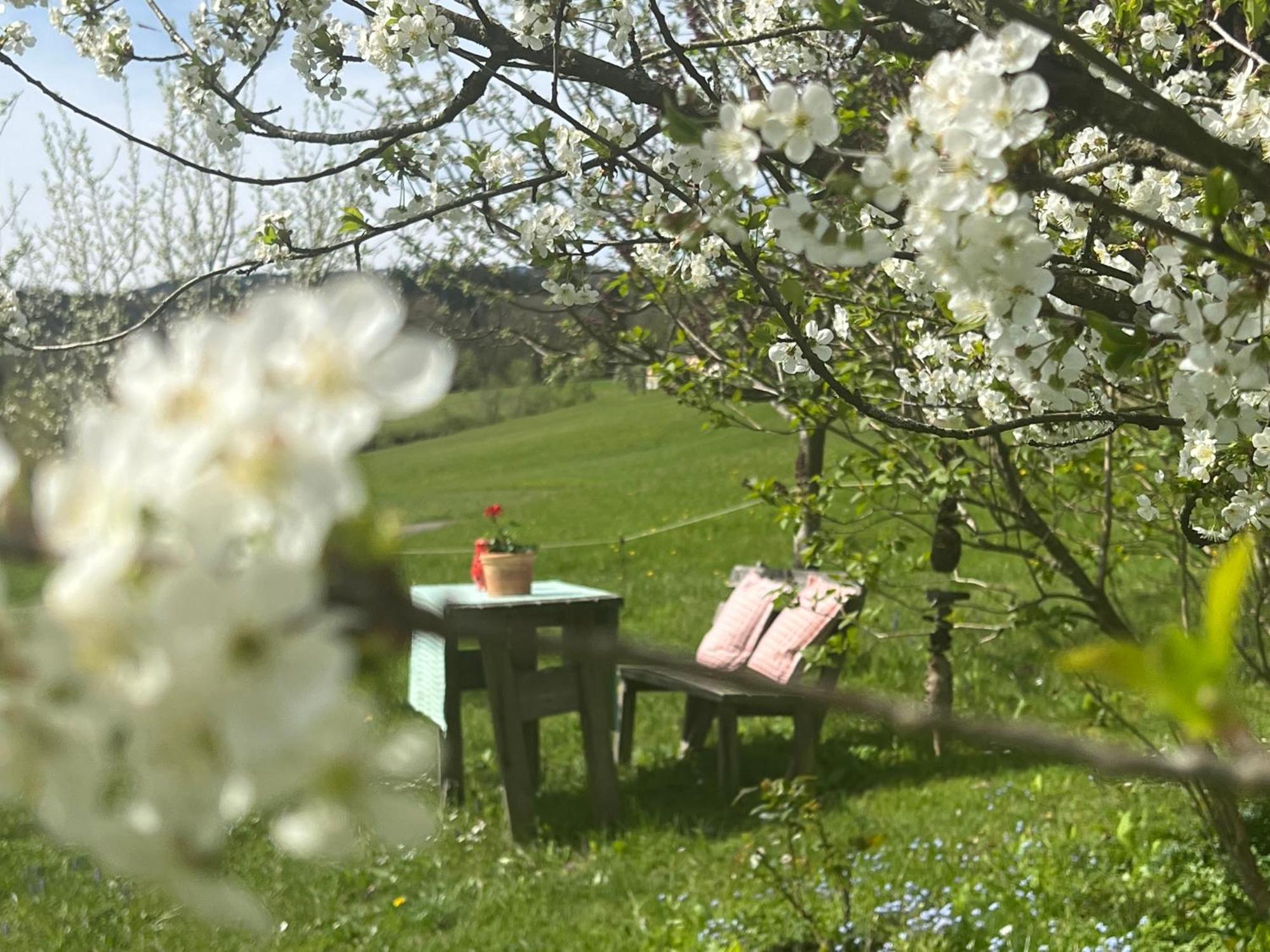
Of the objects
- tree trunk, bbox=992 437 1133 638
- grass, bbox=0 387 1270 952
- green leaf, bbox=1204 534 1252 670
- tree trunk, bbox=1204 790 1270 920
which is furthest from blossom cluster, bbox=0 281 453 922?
tree trunk, bbox=1204 790 1270 920

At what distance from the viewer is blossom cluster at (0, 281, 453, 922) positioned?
0.43 meters

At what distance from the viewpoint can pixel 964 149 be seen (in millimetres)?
1002

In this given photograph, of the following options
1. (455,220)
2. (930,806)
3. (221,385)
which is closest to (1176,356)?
(930,806)

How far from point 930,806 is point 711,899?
3.47 ft

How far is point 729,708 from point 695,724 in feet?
2.11

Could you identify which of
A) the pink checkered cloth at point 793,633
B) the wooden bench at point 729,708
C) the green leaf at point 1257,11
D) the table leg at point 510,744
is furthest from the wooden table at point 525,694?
the green leaf at point 1257,11

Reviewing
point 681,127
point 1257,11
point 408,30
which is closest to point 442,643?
point 408,30

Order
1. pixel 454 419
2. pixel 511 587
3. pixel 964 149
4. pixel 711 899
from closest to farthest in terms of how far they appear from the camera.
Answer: pixel 964 149
pixel 711 899
pixel 511 587
pixel 454 419

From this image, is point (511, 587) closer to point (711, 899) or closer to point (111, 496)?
point (711, 899)

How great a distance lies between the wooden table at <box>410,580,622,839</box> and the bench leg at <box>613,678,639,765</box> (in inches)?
13.5

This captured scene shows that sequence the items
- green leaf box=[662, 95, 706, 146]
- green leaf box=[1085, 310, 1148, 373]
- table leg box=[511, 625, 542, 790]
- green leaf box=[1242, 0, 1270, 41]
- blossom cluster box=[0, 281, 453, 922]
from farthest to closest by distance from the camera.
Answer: table leg box=[511, 625, 542, 790], green leaf box=[1242, 0, 1270, 41], green leaf box=[1085, 310, 1148, 373], green leaf box=[662, 95, 706, 146], blossom cluster box=[0, 281, 453, 922]

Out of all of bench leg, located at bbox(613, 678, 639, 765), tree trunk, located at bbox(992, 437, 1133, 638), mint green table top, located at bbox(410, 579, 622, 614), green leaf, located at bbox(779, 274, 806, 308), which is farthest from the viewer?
bench leg, located at bbox(613, 678, 639, 765)

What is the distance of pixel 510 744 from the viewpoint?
4.51 metres

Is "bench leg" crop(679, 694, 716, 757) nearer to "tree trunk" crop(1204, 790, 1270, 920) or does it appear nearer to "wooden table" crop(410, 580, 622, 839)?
"wooden table" crop(410, 580, 622, 839)
